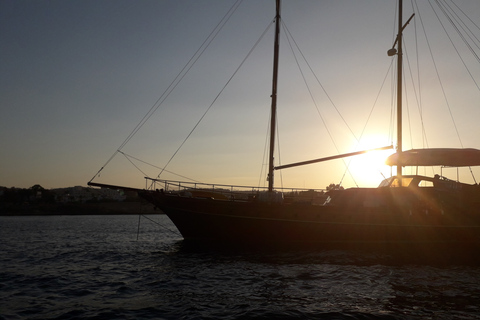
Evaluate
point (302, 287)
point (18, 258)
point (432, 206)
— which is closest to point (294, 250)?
point (302, 287)

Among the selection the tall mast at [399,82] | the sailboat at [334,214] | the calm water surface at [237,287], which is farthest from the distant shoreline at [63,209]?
the calm water surface at [237,287]

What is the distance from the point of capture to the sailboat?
2316 centimetres

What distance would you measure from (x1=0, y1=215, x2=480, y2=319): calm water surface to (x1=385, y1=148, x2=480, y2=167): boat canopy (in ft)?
36.3

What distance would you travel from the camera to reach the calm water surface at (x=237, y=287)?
33.2 feet

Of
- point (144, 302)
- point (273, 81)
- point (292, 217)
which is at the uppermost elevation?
point (273, 81)

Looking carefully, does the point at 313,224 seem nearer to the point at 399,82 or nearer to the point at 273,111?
the point at 273,111

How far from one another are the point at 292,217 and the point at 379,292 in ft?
36.6

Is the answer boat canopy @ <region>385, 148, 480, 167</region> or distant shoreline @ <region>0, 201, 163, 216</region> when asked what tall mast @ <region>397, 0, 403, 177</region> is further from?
distant shoreline @ <region>0, 201, 163, 216</region>

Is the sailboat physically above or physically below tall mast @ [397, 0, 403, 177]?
below

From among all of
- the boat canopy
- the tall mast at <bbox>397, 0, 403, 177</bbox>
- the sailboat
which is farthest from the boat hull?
the tall mast at <bbox>397, 0, 403, 177</bbox>

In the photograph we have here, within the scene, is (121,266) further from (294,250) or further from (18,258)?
(294,250)

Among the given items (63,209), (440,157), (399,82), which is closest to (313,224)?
A: (440,157)

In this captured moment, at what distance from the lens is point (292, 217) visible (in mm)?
23188

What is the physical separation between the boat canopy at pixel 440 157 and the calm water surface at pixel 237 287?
36.3 ft
